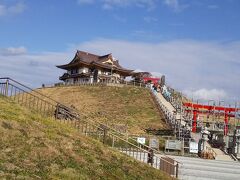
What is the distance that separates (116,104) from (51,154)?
124 feet

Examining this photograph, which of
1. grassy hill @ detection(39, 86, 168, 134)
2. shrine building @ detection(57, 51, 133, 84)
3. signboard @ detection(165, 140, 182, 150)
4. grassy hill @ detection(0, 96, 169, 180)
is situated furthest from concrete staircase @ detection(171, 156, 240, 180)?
shrine building @ detection(57, 51, 133, 84)

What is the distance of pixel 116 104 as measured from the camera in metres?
52.9

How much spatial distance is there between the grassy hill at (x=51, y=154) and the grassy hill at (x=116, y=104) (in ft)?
73.5

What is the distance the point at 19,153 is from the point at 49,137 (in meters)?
2.46

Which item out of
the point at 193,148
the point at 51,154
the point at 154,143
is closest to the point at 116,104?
the point at 154,143

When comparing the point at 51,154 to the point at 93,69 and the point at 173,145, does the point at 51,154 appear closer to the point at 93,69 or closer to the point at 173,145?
the point at 173,145

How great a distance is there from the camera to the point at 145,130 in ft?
137

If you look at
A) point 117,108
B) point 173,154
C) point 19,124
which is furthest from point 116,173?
point 117,108

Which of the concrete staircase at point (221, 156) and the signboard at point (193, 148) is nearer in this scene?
the concrete staircase at point (221, 156)

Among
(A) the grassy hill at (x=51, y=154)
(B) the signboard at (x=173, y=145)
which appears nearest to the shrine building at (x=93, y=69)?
(B) the signboard at (x=173, y=145)

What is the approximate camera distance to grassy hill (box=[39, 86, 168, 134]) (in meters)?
44.8

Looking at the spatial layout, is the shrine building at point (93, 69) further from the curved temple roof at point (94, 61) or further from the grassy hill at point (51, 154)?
the grassy hill at point (51, 154)

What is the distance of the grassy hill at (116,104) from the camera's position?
147 feet

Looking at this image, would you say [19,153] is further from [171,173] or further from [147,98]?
[147,98]
